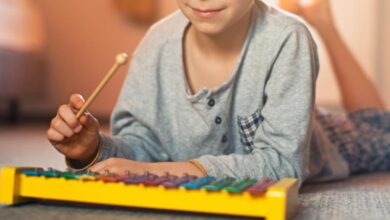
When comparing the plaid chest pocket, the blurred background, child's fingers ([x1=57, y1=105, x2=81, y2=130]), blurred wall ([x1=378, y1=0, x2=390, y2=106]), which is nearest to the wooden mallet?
child's fingers ([x1=57, y1=105, x2=81, y2=130])

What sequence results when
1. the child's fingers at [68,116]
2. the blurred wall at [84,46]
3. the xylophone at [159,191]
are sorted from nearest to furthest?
the xylophone at [159,191] < the child's fingers at [68,116] < the blurred wall at [84,46]

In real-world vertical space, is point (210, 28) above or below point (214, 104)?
above

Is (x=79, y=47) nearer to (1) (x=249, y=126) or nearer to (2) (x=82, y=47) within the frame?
(2) (x=82, y=47)

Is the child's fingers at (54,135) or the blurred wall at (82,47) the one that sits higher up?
the child's fingers at (54,135)

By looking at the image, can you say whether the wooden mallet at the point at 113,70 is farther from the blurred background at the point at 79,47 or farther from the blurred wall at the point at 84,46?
the blurred wall at the point at 84,46

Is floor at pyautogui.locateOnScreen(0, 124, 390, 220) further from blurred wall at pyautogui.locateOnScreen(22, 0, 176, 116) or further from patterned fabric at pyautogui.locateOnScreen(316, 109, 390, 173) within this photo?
blurred wall at pyautogui.locateOnScreen(22, 0, 176, 116)

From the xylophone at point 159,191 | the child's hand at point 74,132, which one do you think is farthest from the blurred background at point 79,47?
the xylophone at point 159,191

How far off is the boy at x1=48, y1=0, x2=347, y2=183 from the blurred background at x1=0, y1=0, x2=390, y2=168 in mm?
1076

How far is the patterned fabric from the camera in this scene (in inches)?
45.1

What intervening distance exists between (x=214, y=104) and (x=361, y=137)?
1.58ft

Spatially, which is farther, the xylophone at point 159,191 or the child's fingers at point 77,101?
the child's fingers at point 77,101

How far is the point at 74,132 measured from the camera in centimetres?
70

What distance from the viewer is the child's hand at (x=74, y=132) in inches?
27.0

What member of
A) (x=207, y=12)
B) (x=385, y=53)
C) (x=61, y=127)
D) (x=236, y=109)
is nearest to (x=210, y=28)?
(x=207, y=12)
